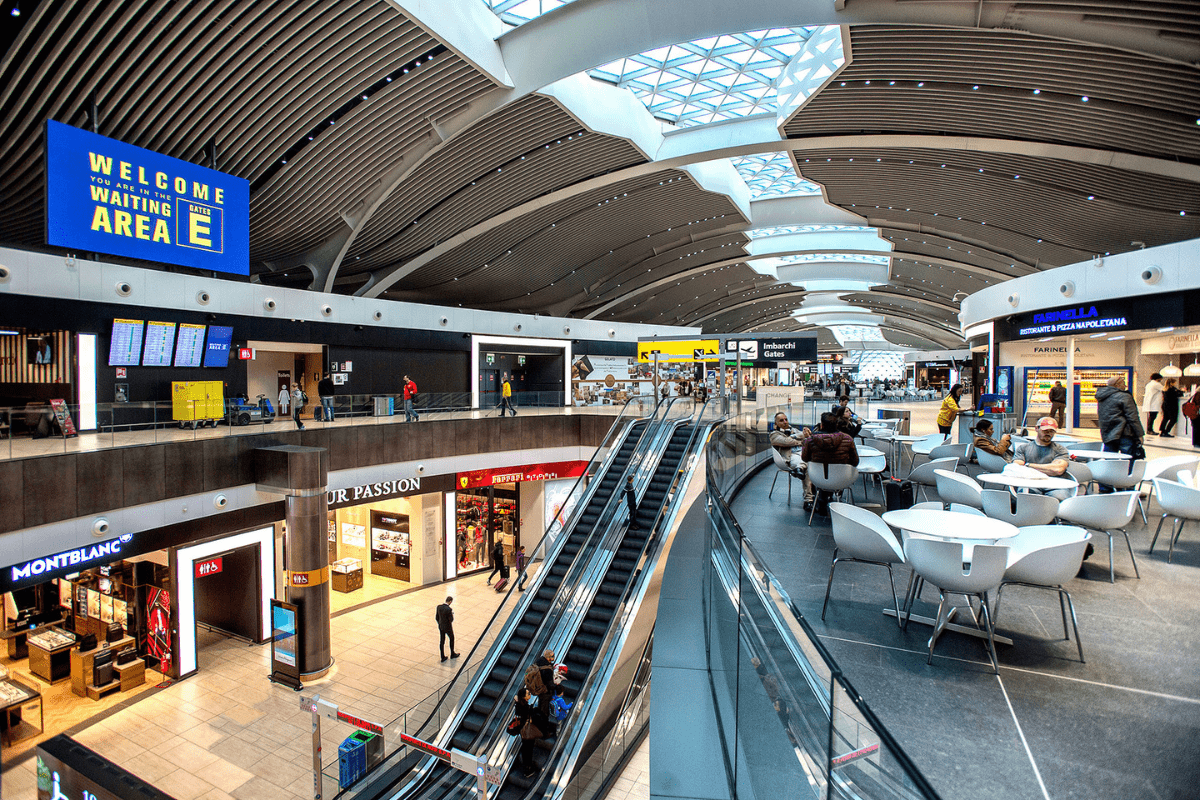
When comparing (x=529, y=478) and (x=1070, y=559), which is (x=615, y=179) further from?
(x=1070, y=559)

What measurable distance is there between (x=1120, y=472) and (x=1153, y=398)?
8.50 meters

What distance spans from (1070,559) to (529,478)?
55.5 ft

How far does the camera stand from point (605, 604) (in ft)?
33.9

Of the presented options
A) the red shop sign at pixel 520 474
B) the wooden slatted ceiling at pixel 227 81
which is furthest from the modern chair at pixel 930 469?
the wooden slatted ceiling at pixel 227 81

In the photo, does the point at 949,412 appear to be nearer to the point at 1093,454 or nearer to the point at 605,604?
the point at 1093,454

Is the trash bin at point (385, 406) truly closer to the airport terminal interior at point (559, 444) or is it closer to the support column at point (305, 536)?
the airport terminal interior at point (559, 444)

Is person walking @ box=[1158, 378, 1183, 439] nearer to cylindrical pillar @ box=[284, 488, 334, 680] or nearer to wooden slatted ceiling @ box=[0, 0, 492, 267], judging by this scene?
wooden slatted ceiling @ box=[0, 0, 492, 267]

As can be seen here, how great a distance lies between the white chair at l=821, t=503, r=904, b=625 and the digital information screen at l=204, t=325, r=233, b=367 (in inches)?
658

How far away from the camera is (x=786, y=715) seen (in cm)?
228

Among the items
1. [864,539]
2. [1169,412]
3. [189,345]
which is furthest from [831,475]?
[189,345]

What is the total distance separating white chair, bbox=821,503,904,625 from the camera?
4109 mm

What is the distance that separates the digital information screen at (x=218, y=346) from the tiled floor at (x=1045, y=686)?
16.2 m

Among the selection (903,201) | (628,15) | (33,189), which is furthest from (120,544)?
(903,201)

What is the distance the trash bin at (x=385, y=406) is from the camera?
16547mm
